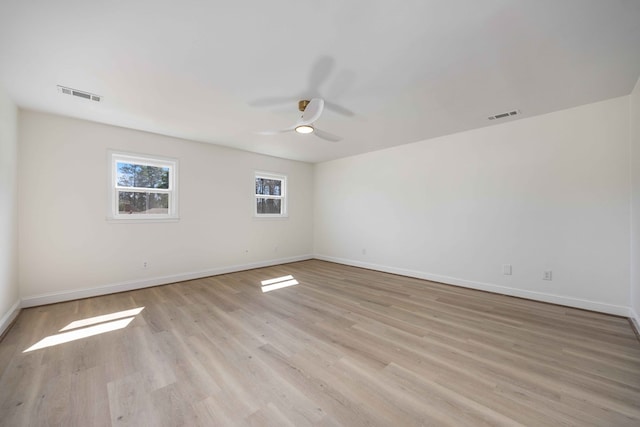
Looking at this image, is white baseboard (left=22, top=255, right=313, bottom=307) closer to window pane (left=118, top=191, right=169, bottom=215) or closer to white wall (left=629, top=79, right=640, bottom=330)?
window pane (left=118, top=191, right=169, bottom=215)

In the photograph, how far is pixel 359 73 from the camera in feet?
7.83

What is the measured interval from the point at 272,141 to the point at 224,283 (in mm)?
2660

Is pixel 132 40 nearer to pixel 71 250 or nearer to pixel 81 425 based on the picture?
pixel 81 425

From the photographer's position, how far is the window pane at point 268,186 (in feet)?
19.0

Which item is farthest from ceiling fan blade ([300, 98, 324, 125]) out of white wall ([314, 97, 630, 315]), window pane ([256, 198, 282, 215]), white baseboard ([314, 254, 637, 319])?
white baseboard ([314, 254, 637, 319])

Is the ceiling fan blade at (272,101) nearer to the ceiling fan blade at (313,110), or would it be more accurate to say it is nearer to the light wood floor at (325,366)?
the ceiling fan blade at (313,110)

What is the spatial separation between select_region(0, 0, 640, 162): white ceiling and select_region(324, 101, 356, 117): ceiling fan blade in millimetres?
72

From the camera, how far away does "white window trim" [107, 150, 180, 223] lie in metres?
3.83

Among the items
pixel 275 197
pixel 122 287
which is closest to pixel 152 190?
pixel 122 287

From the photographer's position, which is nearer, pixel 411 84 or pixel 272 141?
pixel 411 84

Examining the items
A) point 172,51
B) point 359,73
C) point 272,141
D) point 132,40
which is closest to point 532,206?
point 359,73

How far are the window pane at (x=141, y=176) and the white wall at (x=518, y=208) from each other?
3.99m

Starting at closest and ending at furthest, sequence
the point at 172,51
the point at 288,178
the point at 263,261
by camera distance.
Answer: the point at 172,51 < the point at 263,261 < the point at 288,178

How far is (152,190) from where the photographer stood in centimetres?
429
